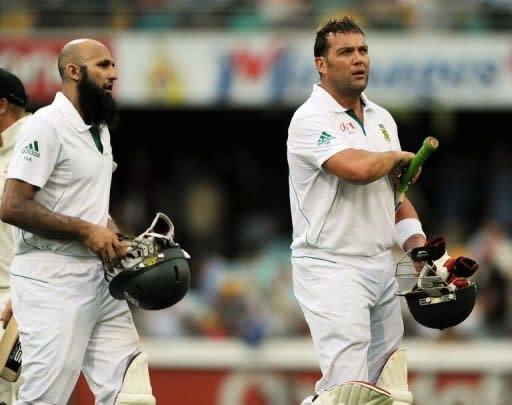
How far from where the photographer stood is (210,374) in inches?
468

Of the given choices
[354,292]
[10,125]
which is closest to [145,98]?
[10,125]

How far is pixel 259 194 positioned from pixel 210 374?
23.9ft

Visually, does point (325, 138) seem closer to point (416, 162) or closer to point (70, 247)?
point (416, 162)

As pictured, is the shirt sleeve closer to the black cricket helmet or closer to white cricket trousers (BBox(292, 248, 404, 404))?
the black cricket helmet

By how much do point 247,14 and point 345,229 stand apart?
1008cm

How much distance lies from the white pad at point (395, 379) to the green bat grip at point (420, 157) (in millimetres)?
858

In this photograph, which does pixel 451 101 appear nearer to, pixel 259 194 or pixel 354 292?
pixel 259 194

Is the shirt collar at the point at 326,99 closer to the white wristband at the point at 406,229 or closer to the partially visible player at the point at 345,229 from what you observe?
the partially visible player at the point at 345,229

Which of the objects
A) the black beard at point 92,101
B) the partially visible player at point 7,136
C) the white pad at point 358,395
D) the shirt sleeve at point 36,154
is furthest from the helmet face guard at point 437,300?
the partially visible player at point 7,136

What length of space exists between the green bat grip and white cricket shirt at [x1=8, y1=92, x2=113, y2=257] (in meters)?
1.44

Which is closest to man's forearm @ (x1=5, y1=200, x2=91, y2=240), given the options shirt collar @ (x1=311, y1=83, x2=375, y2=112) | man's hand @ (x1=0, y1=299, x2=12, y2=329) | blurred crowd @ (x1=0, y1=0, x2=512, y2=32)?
man's hand @ (x1=0, y1=299, x2=12, y2=329)

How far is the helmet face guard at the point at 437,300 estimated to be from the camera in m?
6.91

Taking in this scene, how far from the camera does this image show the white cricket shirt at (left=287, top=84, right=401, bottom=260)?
6879mm

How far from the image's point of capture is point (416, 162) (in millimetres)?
6750
